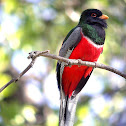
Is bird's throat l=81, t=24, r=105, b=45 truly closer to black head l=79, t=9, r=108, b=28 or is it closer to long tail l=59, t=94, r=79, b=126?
black head l=79, t=9, r=108, b=28

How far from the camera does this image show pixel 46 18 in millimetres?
7055

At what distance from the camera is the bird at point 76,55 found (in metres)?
3.66

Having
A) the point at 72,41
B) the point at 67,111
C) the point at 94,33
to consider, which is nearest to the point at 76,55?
the point at 72,41

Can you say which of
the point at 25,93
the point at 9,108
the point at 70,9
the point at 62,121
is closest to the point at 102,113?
the point at 25,93

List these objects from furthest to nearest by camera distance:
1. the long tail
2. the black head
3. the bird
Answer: the black head
the bird
the long tail

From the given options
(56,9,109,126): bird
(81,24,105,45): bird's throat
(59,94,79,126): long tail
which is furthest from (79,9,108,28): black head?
(59,94,79,126): long tail

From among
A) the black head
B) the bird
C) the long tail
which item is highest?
the black head

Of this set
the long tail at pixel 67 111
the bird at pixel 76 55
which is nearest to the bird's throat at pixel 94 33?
the bird at pixel 76 55

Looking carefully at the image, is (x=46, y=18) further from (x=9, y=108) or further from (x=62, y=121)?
(x=62, y=121)

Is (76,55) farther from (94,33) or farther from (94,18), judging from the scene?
Answer: (94,18)

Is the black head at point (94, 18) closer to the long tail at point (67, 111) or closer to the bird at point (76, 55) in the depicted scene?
the bird at point (76, 55)

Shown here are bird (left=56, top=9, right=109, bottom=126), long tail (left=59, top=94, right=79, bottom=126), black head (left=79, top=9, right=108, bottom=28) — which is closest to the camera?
long tail (left=59, top=94, right=79, bottom=126)

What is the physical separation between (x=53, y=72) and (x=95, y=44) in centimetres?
266

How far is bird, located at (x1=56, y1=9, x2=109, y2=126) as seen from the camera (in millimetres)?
3658
